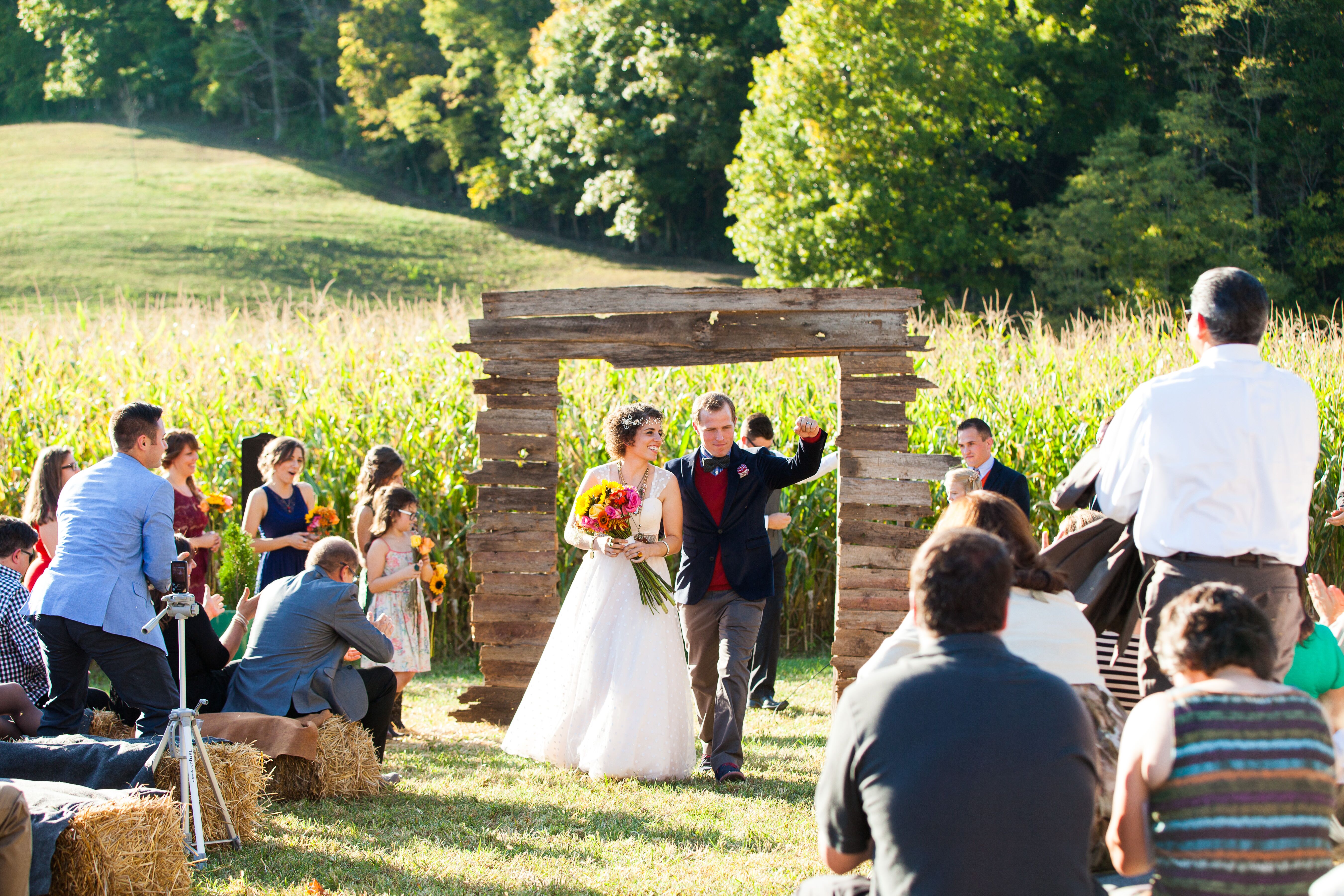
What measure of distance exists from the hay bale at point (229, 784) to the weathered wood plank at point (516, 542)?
9.13 feet

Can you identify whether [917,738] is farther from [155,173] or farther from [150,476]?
[155,173]

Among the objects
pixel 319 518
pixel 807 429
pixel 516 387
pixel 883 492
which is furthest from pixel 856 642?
pixel 319 518

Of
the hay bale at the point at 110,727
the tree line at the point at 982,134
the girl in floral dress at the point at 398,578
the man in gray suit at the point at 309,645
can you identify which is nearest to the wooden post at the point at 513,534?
the girl in floral dress at the point at 398,578

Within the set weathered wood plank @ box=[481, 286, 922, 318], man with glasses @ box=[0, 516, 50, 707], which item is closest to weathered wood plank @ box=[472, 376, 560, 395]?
weathered wood plank @ box=[481, 286, 922, 318]

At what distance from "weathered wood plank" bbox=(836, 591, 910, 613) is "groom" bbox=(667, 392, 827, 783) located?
1.17m

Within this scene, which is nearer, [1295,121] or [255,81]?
[1295,121]

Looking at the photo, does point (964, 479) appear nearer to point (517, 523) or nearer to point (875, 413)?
point (875, 413)

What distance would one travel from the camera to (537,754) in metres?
6.13

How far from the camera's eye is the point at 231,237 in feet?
144

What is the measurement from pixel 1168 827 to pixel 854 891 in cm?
75

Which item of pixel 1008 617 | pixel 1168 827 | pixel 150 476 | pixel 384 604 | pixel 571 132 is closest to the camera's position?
pixel 1168 827

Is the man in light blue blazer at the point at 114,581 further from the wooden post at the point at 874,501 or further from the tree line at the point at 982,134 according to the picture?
the tree line at the point at 982,134

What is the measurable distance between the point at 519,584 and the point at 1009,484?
3.17 meters

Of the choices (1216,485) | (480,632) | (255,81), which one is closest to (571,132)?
A: (255,81)
